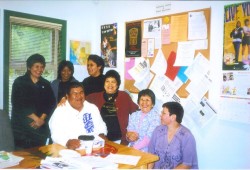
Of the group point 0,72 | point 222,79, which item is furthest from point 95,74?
point 222,79

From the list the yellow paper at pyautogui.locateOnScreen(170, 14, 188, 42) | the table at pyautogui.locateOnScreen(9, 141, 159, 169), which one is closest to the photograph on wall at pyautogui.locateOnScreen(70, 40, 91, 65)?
the yellow paper at pyautogui.locateOnScreen(170, 14, 188, 42)

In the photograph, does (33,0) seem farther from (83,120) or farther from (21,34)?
(83,120)

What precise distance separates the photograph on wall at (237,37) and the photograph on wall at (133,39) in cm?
112

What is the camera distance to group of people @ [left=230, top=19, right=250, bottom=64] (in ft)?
7.76

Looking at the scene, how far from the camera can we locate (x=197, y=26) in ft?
8.98

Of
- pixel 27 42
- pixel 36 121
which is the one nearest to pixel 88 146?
pixel 36 121

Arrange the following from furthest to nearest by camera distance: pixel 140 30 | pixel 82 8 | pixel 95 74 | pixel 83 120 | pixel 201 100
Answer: pixel 82 8
pixel 140 30
pixel 95 74
pixel 201 100
pixel 83 120

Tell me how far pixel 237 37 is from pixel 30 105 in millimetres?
2118

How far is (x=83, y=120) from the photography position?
2.25 metres

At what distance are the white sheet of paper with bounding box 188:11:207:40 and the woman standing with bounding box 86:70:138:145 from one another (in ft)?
2.97

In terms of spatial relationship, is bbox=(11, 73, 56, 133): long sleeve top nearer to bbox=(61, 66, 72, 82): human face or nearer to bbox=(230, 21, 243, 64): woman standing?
bbox=(61, 66, 72, 82): human face

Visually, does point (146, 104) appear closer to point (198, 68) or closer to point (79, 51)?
point (198, 68)

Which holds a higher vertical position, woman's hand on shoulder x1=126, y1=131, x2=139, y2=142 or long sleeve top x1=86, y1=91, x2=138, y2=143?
long sleeve top x1=86, y1=91, x2=138, y2=143

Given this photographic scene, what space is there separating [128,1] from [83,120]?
75.0 inches
